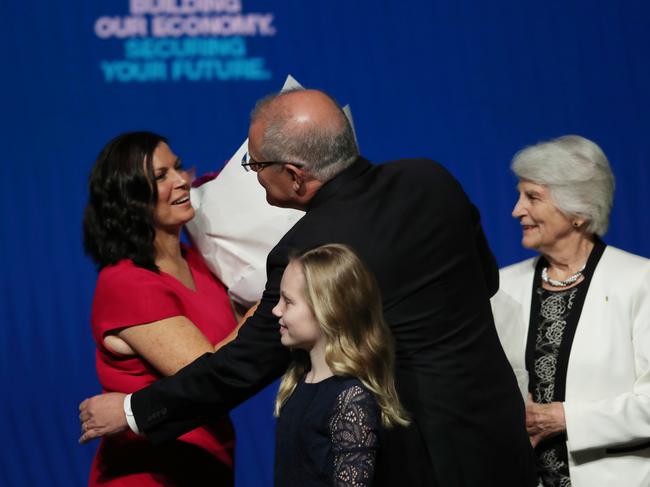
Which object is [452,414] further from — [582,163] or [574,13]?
[574,13]

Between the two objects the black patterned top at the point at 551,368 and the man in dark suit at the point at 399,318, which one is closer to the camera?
the man in dark suit at the point at 399,318

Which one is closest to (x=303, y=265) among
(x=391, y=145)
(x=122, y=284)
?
(x=122, y=284)

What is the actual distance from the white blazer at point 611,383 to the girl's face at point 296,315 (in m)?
0.84

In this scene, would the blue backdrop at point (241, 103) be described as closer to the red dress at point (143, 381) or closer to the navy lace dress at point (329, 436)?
the red dress at point (143, 381)

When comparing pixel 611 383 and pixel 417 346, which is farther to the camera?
pixel 611 383

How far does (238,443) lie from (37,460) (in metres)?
0.76

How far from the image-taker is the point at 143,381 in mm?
2535

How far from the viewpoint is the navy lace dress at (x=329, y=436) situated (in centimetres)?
186

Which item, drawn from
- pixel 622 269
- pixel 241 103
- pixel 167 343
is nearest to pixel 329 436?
pixel 167 343

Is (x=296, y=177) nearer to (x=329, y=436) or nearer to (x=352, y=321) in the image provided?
(x=352, y=321)

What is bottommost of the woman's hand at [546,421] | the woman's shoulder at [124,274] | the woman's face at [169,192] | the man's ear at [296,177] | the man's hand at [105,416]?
the woman's hand at [546,421]

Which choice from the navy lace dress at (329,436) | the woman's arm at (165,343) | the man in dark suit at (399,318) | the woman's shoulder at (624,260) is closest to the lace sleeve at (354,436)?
the navy lace dress at (329,436)

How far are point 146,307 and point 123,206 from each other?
0.26 meters

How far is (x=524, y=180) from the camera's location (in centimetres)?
277
